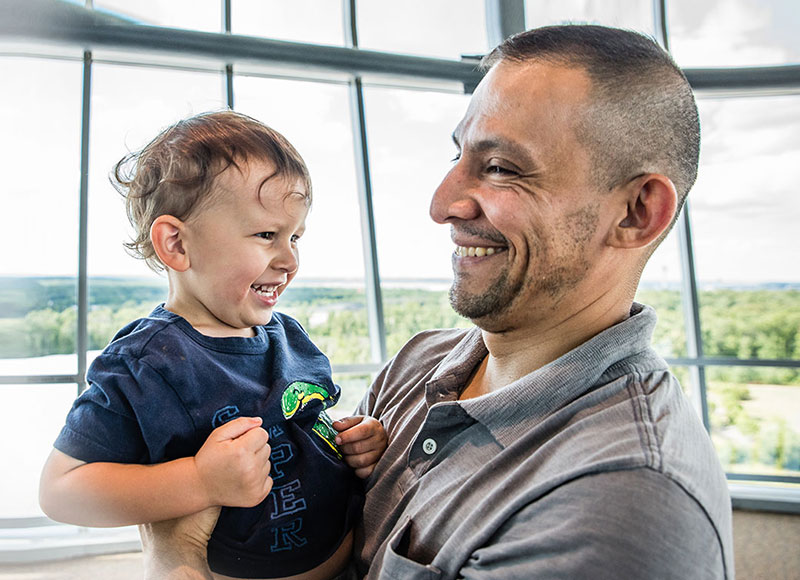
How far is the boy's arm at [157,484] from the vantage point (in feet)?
3.55

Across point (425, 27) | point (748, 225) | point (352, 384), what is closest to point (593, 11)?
point (425, 27)

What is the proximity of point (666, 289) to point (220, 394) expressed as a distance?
5.06 metres

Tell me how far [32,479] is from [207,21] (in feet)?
12.4

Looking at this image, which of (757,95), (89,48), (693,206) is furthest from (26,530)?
(757,95)

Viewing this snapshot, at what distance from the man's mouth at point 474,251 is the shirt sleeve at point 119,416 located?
26.0 inches

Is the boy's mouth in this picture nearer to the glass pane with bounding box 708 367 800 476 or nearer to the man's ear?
the man's ear

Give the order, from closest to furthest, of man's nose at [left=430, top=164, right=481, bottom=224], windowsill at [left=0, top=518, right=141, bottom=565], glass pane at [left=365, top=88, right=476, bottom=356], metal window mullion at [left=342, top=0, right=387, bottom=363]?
1. man's nose at [left=430, top=164, right=481, bottom=224]
2. windowsill at [left=0, top=518, right=141, bottom=565]
3. metal window mullion at [left=342, top=0, right=387, bottom=363]
4. glass pane at [left=365, top=88, right=476, bottom=356]

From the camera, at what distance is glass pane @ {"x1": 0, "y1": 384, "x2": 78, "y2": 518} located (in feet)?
14.2

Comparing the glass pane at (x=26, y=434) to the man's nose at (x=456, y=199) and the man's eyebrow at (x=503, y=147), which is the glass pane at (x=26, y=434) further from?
the man's eyebrow at (x=503, y=147)

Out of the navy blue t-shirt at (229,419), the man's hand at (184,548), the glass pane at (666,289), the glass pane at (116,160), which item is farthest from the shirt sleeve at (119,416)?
the glass pane at (666,289)

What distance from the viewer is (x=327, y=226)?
16.7 ft

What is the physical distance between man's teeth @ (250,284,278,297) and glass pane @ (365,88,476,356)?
12.7 ft

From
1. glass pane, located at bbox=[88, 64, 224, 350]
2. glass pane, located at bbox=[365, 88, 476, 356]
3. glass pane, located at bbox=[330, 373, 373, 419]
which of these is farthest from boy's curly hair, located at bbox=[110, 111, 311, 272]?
glass pane, located at bbox=[365, 88, 476, 356]

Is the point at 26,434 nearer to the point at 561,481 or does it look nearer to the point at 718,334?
the point at 561,481
